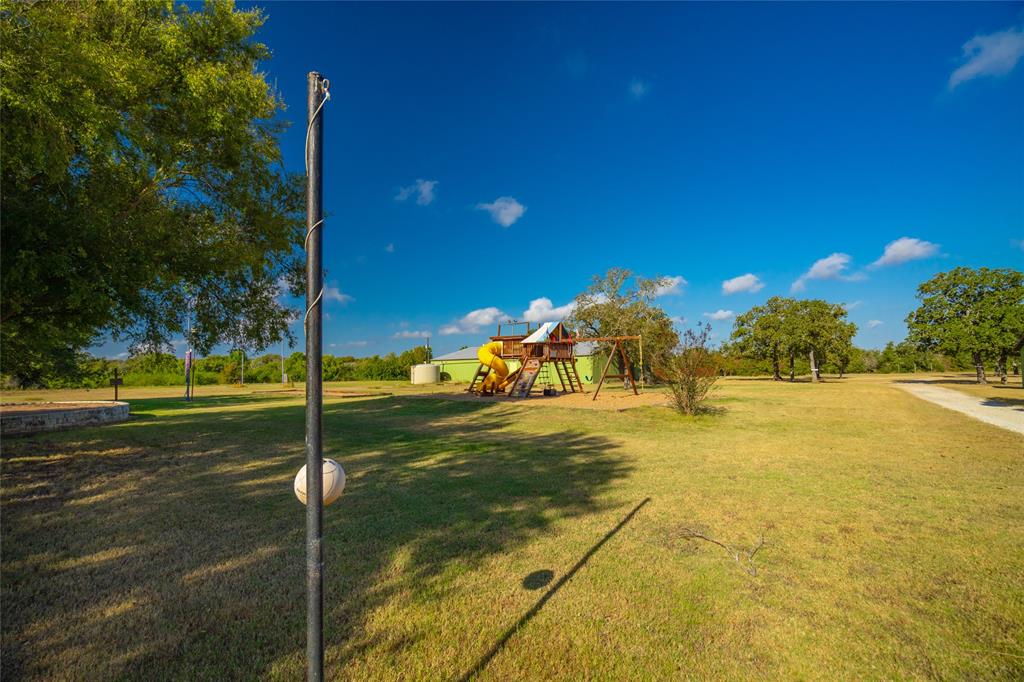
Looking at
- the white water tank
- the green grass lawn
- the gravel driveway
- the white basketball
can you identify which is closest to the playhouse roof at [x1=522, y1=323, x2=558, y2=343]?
the green grass lawn

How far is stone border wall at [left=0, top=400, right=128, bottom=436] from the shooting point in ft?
33.8

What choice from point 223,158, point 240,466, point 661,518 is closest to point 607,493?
point 661,518

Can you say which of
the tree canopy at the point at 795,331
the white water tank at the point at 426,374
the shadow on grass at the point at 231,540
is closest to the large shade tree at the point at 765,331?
the tree canopy at the point at 795,331

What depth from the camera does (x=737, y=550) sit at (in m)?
3.89

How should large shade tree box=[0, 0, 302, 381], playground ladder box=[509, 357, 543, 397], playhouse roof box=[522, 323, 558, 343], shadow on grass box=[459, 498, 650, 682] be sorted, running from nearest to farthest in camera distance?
shadow on grass box=[459, 498, 650, 682], large shade tree box=[0, 0, 302, 381], playground ladder box=[509, 357, 543, 397], playhouse roof box=[522, 323, 558, 343]

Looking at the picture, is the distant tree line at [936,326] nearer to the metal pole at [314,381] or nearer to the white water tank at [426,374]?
the metal pole at [314,381]

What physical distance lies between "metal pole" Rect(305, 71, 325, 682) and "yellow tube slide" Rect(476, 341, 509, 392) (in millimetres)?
19561

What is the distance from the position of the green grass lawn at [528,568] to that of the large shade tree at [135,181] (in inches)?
112

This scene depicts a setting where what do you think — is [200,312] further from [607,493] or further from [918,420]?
[918,420]

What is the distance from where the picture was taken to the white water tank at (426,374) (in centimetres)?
3788

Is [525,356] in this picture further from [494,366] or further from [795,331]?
[795,331]

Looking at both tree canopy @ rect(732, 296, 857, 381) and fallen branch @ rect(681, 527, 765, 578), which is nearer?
fallen branch @ rect(681, 527, 765, 578)

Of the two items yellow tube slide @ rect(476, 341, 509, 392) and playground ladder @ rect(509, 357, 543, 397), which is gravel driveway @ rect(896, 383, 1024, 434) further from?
→ yellow tube slide @ rect(476, 341, 509, 392)

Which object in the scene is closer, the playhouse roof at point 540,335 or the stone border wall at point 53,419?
the stone border wall at point 53,419
